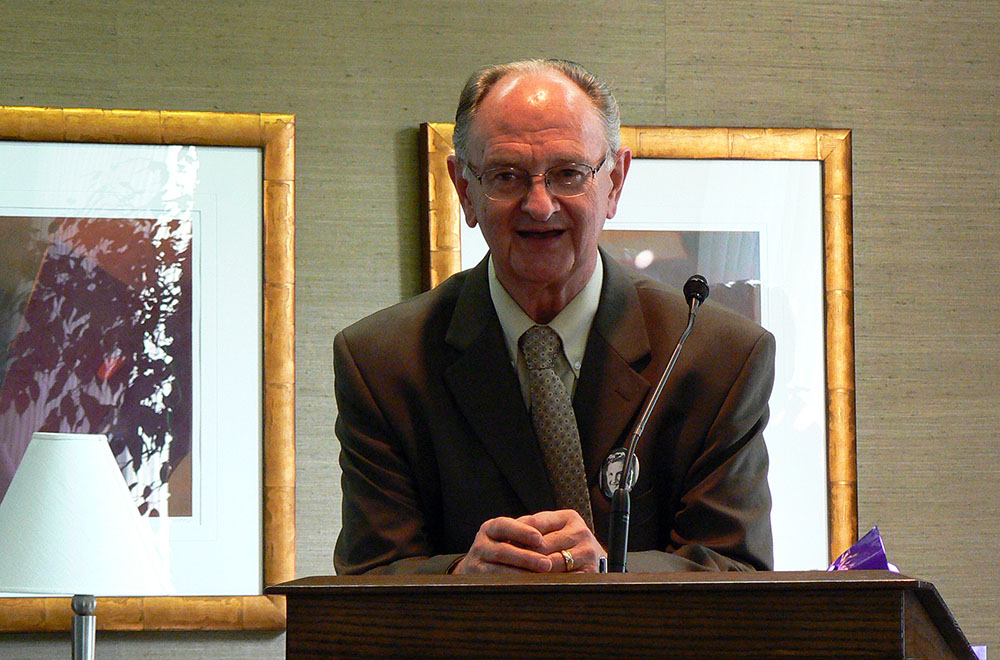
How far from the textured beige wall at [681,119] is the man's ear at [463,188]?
899 millimetres

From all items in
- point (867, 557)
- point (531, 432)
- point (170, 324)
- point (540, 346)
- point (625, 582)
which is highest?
point (170, 324)

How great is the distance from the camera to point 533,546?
56.4 inches

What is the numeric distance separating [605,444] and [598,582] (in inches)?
30.4

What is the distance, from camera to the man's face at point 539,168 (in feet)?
5.78

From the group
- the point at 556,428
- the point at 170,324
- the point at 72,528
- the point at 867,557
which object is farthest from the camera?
the point at 170,324

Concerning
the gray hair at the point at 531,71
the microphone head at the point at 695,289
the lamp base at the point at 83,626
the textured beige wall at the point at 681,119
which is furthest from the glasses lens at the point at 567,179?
the lamp base at the point at 83,626

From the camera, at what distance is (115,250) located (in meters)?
2.75

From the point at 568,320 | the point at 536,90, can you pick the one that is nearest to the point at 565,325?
the point at 568,320

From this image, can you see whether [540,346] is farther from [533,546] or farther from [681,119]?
[681,119]

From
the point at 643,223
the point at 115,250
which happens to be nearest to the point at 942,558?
the point at 643,223

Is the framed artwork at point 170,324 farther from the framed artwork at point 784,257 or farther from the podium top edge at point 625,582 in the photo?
the podium top edge at point 625,582

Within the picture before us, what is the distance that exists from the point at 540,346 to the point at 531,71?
0.39 metres

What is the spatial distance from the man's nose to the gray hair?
0.15 meters

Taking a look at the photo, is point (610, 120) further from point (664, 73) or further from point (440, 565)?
point (664, 73)
